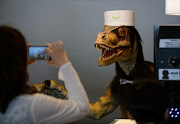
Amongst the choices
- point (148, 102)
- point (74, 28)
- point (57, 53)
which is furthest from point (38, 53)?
point (74, 28)

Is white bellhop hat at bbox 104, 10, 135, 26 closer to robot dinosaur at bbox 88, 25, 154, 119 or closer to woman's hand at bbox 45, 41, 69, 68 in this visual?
robot dinosaur at bbox 88, 25, 154, 119

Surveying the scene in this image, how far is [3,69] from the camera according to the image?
1.38m

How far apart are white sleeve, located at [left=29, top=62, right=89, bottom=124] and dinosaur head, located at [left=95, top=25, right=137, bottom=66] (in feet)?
3.23

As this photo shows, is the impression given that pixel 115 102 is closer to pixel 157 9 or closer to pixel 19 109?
pixel 157 9

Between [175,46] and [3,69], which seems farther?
[175,46]

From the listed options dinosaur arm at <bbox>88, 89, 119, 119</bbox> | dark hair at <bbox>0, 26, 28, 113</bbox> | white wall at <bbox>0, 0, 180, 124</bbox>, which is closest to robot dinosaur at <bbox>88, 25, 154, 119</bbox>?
dinosaur arm at <bbox>88, 89, 119, 119</bbox>

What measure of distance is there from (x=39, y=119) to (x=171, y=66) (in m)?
0.93

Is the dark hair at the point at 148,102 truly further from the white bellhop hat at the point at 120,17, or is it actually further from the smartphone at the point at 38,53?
the white bellhop hat at the point at 120,17

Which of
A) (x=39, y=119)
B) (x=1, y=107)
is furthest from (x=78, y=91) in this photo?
(x=1, y=107)

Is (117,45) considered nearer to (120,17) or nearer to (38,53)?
(120,17)

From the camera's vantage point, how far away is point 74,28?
3.23 m

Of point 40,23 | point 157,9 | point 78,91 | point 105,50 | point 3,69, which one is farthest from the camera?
point 40,23

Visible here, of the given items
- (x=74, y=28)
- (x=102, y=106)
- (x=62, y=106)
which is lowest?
(x=102, y=106)

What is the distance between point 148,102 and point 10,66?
0.64 meters
